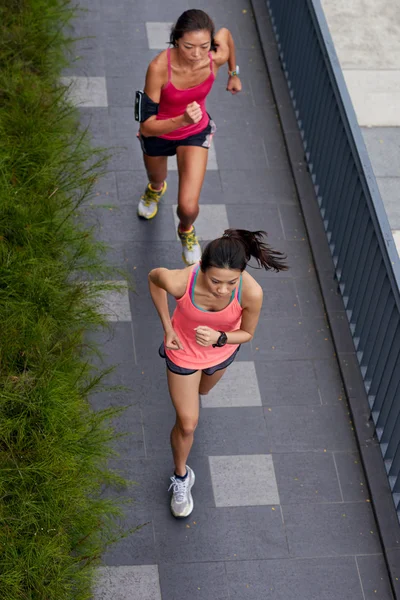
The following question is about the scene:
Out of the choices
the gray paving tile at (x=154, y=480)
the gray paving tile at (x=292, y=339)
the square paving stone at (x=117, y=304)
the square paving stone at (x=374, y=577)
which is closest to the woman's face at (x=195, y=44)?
the square paving stone at (x=117, y=304)

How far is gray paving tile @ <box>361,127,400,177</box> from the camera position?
8.82 m

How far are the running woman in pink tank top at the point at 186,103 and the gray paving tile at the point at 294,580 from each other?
7.79 feet

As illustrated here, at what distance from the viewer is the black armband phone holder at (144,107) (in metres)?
6.57

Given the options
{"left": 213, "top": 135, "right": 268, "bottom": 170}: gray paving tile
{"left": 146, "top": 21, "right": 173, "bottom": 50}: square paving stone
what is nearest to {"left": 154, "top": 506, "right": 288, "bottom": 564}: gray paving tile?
{"left": 213, "top": 135, "right": 268, "bottom": 170}: gray paving tile

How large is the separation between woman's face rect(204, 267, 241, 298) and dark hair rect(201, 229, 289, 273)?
2 centimetres

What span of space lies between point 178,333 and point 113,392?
45.2 inches

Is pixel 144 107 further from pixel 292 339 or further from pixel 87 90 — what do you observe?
pixel 87 90

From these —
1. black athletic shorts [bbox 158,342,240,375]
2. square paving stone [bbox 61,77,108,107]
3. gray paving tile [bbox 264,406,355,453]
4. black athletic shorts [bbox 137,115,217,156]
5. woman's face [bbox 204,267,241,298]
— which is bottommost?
gray paving tile [bbox 264,406,355,453]

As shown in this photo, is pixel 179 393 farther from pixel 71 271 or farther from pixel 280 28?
pixel 280 28

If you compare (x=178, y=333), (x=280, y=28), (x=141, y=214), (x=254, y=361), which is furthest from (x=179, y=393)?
(x=280, y=28)

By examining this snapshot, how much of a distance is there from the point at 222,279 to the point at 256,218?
2.82 meters

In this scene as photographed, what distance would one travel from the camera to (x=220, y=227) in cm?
775

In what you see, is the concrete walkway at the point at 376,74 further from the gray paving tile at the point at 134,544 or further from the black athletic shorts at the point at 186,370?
the gray paving tile at the point at 134,544

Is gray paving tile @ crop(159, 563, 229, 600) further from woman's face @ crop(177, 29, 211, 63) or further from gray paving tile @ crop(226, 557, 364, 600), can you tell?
woman's face @ crop(177, 29, 211, 63)
